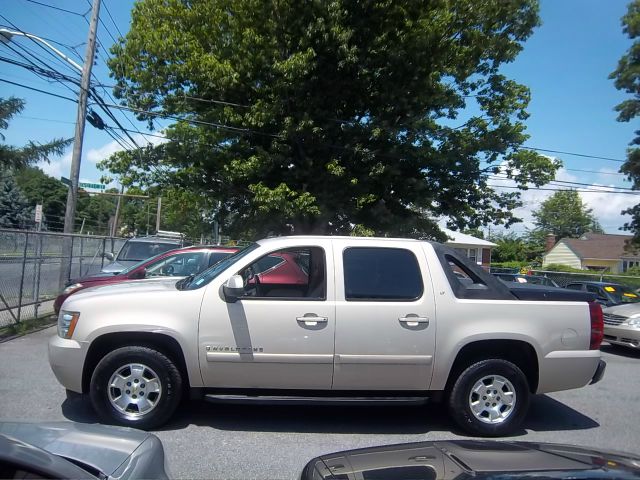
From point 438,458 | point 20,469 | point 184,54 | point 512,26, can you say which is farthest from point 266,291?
point 512,26

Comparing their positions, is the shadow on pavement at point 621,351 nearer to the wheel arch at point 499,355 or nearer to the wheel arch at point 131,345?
the wheel arch at point 499,355

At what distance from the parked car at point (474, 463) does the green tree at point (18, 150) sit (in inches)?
336

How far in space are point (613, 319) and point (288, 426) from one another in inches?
336

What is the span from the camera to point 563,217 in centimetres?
8712

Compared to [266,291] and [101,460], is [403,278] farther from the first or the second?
[101,460]

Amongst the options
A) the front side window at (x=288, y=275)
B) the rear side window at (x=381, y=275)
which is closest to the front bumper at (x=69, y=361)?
the front side window at (x=288, y=275)

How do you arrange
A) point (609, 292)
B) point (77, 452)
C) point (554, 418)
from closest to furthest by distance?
point (77, 452)
point (554, 418)
point (609, 292)

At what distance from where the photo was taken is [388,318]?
5.36 meters

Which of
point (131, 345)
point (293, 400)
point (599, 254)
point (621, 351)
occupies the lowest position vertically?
point (621, 351)

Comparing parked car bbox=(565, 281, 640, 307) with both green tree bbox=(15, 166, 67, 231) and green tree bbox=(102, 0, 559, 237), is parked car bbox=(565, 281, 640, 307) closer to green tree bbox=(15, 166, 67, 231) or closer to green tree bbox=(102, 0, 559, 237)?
green tree bbox=(102, 0, 559, 237)

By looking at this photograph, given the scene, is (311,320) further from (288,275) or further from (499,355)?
(499,355)

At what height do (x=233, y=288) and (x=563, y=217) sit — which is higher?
(x=563, y=217)

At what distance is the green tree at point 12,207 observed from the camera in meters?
43.4

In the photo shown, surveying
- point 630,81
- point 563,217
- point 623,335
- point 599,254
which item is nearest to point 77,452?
point 623,335
